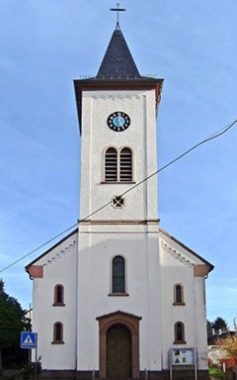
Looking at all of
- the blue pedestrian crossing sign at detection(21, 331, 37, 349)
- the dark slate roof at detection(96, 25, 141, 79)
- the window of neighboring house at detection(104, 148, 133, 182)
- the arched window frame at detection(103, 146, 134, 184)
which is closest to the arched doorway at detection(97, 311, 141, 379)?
the arched window frame at detection(103, 146, 134, 184)

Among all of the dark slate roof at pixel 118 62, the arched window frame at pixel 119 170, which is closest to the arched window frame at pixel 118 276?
the arched window frame at pixel 119 170

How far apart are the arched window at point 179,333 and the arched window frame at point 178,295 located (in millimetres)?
1031

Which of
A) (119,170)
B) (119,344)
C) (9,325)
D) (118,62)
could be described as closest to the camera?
(119,344)

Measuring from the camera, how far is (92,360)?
31062 mm

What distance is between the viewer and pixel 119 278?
1276 inches

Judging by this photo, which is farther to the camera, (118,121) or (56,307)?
(118,121)

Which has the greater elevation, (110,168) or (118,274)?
(110,168)

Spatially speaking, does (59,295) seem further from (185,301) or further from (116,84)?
(116,84)

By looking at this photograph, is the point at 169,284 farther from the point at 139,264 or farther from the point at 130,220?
the point at 130,220

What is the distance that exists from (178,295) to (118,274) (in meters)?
3.36

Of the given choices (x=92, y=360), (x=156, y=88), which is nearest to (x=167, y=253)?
(x=92, y=360)

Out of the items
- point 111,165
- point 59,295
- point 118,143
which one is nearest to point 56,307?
point 59,295

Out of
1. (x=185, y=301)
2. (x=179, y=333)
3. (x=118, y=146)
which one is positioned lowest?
(x=179, y=333)

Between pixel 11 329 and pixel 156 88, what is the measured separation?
20.8 meters
